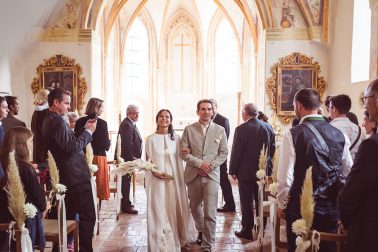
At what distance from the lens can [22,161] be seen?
10.6 feet

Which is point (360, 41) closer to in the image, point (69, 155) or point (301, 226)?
point (69, 155)

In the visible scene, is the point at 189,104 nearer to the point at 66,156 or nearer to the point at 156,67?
the point at 156,67

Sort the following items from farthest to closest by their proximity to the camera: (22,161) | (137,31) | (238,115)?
(137,31), (238,115), (22,161)

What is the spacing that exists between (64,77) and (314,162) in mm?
8693

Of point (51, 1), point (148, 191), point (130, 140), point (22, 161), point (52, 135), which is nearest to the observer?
point (22, 161)

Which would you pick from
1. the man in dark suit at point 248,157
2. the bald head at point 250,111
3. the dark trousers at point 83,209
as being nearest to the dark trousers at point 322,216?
the dark trousers at point 83,209

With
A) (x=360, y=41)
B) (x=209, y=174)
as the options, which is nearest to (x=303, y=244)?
(x=209, y=174)

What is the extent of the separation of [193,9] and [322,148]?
1593cm

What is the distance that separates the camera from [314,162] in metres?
3.30

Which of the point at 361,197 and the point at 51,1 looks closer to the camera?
the point at 361,197

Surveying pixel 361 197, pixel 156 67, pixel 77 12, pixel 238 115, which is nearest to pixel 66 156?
pixel 361 197

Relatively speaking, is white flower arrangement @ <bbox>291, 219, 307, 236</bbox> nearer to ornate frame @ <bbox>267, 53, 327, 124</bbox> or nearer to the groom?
the groom

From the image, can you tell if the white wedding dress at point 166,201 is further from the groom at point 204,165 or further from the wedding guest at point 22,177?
the wedding guest at point 22,177

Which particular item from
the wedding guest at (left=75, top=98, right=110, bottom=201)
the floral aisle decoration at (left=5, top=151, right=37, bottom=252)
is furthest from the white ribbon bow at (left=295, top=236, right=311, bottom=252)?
the wedding guest at (left=75, top=98, right=110, bottom=201)
